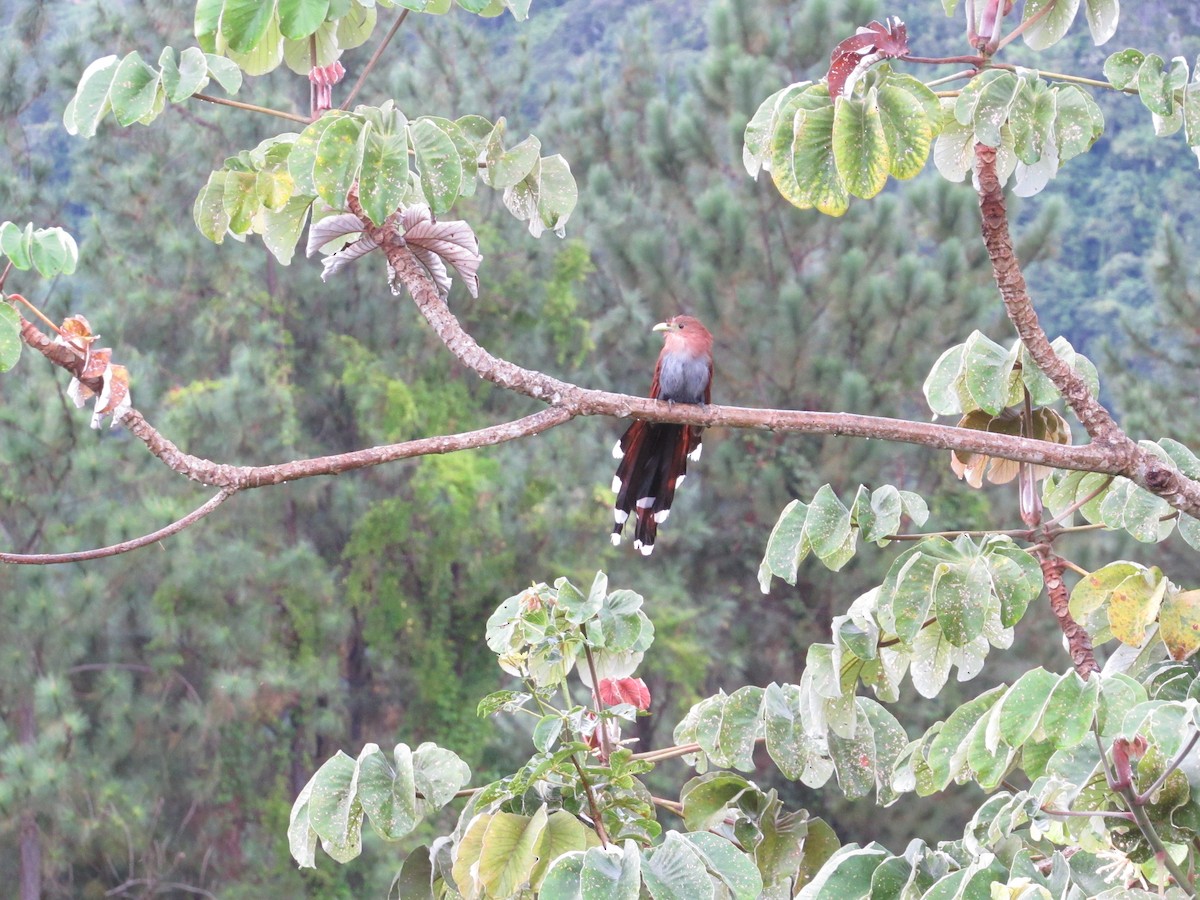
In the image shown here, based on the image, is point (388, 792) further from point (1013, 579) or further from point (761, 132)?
point (761, 132)

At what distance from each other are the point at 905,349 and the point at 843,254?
0.83m

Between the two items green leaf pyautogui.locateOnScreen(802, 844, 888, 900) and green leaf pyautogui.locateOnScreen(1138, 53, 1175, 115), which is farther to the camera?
green leaf pyautogui.locateOnScreen(1138, 53, 1175, 115)

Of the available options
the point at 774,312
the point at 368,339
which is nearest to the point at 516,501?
the point at 368,339

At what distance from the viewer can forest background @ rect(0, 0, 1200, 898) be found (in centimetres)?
813

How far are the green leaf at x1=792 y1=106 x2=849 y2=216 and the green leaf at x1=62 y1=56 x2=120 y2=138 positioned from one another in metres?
0.78

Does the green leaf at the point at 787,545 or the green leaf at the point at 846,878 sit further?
the green leaf at the point at 787,545

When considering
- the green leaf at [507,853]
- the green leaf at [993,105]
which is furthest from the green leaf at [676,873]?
Result: the green leaf at [993,105]

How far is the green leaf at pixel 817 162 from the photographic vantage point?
4.22 feet

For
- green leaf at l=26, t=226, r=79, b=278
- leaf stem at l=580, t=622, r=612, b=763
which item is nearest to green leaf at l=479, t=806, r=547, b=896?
leaf stem at l=580, t=622, r=612, b=763

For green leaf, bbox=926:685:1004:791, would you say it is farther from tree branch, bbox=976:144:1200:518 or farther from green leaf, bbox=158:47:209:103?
green leaf, bbox=158:47:209:103

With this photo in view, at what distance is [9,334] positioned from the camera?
127 centimetres

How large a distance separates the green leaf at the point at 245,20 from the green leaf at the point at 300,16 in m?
0.05

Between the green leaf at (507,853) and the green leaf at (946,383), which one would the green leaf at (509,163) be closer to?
the green leaf at (946,383)

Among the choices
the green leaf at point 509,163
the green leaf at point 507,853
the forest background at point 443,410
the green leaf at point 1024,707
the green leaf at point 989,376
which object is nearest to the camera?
the green leaf at point 1024,707
